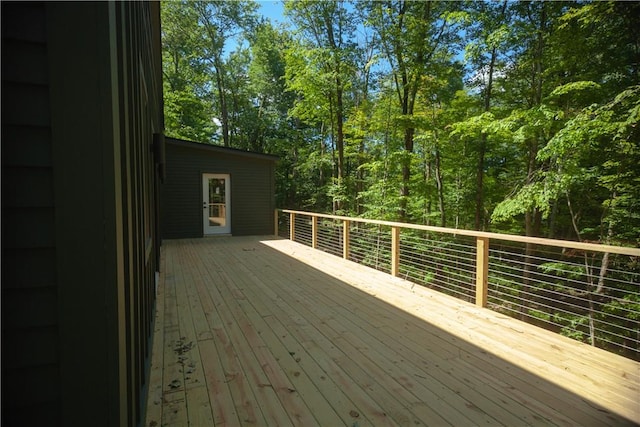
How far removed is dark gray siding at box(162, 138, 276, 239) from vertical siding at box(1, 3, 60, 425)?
27.0ft

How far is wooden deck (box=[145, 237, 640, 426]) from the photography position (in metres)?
1.73

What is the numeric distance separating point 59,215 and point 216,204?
29.0 ft

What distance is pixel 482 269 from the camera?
3.27 m

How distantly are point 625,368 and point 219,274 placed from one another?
14.5ft

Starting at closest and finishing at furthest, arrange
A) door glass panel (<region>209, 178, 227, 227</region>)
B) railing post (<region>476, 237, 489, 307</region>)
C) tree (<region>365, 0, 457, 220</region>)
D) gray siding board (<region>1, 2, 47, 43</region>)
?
gray siding board (<region>1, 2, 47, 43</region>) → railing post (<region>476, 237, 489, 307</region>) → tree (<region>365, 0, 457, 220</region>) → door glass panel (<region>209, 178, 227, 227</region>)

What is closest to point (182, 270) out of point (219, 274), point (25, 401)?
point (219, 274)

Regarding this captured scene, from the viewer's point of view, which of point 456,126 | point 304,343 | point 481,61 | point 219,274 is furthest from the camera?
point 481,61

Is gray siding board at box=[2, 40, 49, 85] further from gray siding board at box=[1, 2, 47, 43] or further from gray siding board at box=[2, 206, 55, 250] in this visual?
gray siding board at box=[2, 206, 55, 250]

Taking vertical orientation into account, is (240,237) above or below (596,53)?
below

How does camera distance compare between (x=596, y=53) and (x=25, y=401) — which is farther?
(x=596, y=53)

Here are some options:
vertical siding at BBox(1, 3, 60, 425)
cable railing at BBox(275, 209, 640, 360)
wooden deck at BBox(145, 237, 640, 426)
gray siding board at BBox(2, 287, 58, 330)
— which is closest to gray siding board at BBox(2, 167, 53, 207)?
vertical siding at BBox(1, 3, 60, 425)

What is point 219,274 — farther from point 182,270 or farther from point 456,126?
point 456,126

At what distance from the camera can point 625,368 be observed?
7.15 ft

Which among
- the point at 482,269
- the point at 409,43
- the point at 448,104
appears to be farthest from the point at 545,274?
the point at 409,43
